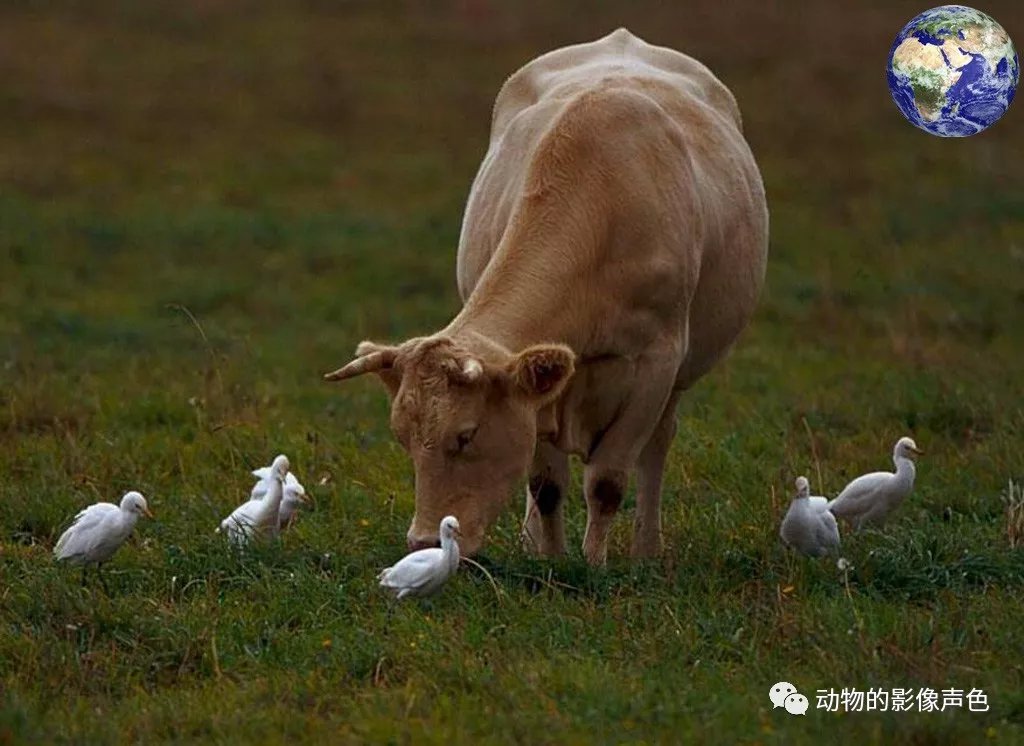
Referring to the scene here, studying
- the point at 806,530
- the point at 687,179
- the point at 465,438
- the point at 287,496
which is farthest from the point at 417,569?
the point at 687,179

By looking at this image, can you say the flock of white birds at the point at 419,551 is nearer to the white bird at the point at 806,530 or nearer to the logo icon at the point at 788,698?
the white bird at the point at 806,530

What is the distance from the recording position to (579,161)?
25.3ft

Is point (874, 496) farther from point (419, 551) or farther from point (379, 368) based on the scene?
point (379, 368)

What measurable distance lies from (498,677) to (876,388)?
248 inches

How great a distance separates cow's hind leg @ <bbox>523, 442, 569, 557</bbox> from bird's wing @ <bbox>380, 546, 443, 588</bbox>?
1.21 m

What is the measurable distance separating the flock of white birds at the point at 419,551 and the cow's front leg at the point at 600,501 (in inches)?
27.2

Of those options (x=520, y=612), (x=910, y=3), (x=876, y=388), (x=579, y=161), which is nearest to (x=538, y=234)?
(x=579, y=161)

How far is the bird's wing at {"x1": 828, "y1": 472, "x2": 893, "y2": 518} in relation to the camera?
8.45 m

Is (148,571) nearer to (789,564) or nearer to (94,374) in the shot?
(789,564)

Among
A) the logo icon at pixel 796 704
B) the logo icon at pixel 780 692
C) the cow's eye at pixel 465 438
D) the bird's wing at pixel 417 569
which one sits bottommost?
the bird's wing at pixel 417 569

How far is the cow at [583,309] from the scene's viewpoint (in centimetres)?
Answer: 698

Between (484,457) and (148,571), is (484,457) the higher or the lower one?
the higher one

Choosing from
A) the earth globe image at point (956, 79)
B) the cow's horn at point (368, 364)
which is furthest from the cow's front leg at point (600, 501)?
the earth globe image at point (956, 79)

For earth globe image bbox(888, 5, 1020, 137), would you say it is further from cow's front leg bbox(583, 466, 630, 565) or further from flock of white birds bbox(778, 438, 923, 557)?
cow's front leg bbox(583, 466, 630, 565)
